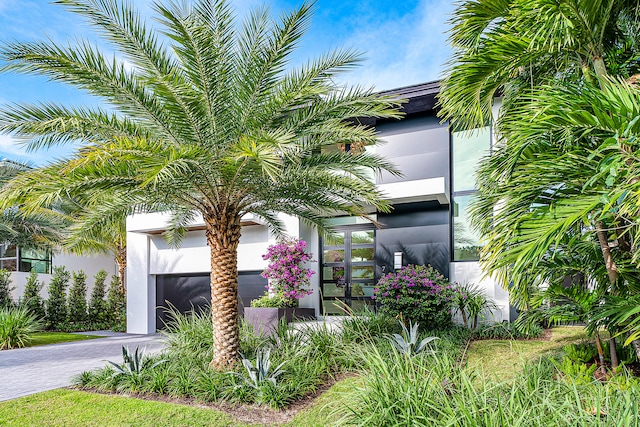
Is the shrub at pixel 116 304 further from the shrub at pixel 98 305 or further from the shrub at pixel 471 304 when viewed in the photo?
the shrub at pixel 471 304

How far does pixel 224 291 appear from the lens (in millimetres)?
7539

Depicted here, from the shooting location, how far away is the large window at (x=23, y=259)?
75.8ft

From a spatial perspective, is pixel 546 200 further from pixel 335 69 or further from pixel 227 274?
pixel 227 274

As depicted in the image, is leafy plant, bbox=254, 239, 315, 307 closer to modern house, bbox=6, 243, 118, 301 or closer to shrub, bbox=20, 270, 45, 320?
shrub, bbox=20, 270, 45, 320

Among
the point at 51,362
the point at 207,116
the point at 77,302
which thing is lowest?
the point at 51,362

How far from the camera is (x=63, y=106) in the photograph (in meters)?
6.68

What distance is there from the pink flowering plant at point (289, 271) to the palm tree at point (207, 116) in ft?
12.0

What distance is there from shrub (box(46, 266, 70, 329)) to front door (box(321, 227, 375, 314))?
13317 millimetres

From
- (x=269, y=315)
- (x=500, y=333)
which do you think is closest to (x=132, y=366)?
(x=269, y=315)

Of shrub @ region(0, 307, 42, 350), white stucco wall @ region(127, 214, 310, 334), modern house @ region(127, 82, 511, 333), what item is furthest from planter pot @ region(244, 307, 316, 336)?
shrub @ region(0, 307, 42, 350)

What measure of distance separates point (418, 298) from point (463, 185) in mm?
3859

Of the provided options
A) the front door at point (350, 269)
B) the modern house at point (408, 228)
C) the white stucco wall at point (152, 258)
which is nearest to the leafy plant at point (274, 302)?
the modern house at point (408, 228)

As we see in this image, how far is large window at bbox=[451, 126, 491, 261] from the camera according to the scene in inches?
461

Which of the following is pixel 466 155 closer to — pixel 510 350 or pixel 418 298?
pixel 418 298
